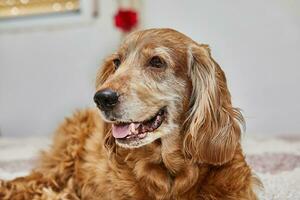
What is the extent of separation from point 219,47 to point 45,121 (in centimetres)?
147

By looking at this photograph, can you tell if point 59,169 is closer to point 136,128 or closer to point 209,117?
point 136,128

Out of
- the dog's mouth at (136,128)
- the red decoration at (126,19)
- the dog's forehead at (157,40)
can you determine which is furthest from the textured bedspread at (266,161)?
the red decoration at (126,19)

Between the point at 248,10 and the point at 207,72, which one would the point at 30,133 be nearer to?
the point at 248,10

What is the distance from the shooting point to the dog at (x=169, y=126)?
1516 mm

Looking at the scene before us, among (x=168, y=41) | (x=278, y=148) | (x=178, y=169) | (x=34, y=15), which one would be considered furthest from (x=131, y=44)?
(x=34, y=15)

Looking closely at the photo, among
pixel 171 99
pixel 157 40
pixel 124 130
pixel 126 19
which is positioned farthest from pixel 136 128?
pixel 126 19

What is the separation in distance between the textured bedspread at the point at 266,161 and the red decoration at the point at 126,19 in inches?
38.5

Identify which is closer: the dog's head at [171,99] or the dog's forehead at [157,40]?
the dog's head at [171,99]

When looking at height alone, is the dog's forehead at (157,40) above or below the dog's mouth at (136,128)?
above

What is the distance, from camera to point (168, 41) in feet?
5.24

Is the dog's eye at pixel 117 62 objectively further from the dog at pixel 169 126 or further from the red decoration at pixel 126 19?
the red decoration at pixel 126 19

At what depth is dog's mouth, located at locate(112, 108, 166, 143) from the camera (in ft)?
4.94

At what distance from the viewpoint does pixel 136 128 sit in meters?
1.52

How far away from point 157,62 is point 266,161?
3.11 feet
